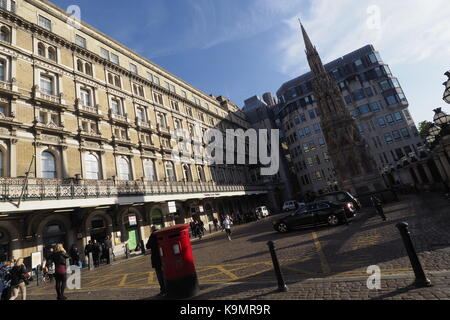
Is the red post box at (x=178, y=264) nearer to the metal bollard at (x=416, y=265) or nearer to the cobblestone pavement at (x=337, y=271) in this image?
the cobblestone pavement at (x=337, y=271)

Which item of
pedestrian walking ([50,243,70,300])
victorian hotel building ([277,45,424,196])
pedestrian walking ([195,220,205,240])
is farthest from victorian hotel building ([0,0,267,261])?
victorian hotel building ([277,45,424,196])

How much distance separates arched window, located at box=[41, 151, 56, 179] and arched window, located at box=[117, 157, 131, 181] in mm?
5679

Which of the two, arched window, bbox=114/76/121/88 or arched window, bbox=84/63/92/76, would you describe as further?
arched window, bbox=114/76/121/88

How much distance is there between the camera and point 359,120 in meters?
53.2

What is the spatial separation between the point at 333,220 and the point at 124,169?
19788mm

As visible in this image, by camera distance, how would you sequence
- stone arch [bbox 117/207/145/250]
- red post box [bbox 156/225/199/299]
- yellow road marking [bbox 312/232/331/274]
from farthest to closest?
1. stone arch [bbox 117/207/145/250]
2. yellow road marking [bbox 312/232/331/274]
3. red post box [bbox 156/225/199/299]

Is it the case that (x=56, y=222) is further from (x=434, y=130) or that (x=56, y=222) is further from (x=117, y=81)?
(x=434, y=130)

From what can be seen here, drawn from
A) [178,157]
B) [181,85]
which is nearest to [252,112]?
[181,85]

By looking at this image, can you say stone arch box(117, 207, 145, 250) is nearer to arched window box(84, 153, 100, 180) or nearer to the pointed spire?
arched window box(84, 153, 100, 180)

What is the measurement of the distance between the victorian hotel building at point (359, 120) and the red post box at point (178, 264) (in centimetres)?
5084

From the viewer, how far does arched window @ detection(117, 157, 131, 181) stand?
77.6 ft

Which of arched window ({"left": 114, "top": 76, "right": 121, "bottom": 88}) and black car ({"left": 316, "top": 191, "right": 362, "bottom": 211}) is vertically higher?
arched window ({"left": 114, "top": 76, "right": 121, "bottom": 88})

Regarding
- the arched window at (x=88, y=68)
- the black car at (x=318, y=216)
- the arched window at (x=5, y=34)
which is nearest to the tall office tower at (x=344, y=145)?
the black car at (x=318, y=216)
